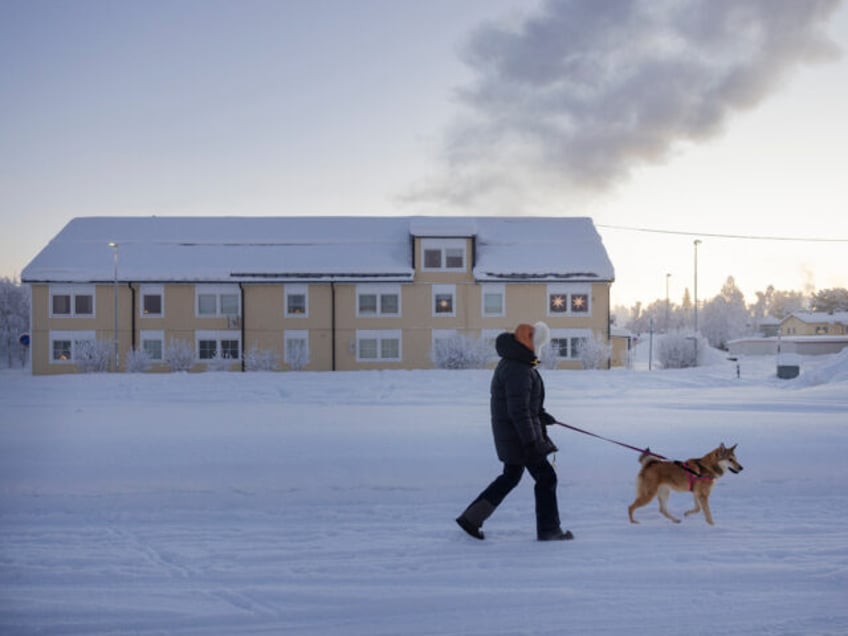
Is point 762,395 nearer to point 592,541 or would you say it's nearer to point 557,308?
point 592,541

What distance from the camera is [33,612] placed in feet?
14.2

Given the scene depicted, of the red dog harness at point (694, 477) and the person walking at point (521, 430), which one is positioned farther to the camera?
the red dog harness at point (694, 477)

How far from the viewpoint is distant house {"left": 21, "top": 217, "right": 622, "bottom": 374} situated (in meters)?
33.3

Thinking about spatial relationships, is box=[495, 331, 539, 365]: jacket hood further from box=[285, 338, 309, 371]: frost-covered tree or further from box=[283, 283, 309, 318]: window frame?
box=[283, 283, 309, 318]: window frame

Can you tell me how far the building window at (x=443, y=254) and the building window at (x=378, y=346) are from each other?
13.7 feet

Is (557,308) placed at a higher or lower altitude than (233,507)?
higher

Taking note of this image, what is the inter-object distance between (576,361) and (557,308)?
3.09m

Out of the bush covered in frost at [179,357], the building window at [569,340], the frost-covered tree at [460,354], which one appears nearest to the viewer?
the frost-covered tree at [460,354]

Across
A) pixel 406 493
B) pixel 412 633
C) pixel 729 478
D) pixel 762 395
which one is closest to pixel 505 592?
pixel 412 633

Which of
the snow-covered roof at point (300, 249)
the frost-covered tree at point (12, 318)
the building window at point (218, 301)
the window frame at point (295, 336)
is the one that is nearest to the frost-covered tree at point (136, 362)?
the building window at point (218, 301)

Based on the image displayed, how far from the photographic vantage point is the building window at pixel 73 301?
109 feet

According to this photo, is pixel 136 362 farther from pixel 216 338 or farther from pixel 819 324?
pixel 819 324

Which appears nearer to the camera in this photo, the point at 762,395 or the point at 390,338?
the point at 762,395

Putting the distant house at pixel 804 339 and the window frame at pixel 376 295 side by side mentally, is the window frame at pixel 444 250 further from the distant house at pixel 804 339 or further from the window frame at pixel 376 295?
the distant house at pixel 804 339
